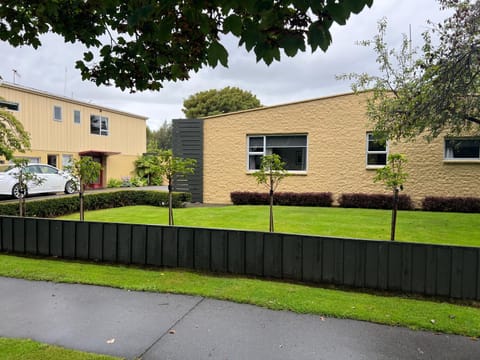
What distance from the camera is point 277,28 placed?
7.71 feet

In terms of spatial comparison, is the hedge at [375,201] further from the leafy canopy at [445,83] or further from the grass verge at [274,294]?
the grass verge at [274,294]

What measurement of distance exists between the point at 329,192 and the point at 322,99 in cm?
397

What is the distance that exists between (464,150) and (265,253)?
11248 millimetres

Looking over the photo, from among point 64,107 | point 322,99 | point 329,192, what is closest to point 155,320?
point 329,192

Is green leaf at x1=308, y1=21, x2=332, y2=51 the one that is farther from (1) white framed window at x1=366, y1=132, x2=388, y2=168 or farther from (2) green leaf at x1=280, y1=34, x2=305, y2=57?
(1) white framed window at x1=366, y1=132, x2=388, y2=168

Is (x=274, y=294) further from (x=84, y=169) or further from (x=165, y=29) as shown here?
(x=84, y=169)

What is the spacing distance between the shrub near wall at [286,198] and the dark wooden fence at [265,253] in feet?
28.9

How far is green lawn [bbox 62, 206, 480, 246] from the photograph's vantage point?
7.81 metres

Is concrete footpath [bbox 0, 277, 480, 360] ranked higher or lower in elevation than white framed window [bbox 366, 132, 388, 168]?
lower

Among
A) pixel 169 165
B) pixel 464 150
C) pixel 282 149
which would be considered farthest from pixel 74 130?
pixel 464 150

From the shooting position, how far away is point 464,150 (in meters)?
12.7

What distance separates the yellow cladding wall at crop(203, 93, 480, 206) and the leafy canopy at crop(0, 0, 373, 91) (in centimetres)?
1060

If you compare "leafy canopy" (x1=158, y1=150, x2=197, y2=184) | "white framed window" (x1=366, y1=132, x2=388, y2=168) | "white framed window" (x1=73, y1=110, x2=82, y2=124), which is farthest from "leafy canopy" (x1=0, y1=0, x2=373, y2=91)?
"white framed window" (x1=73, y1=110, x2=82, y2=124)

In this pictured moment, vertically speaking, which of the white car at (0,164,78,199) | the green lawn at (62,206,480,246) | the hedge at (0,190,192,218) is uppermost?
the white car at (0,164,78,199)
